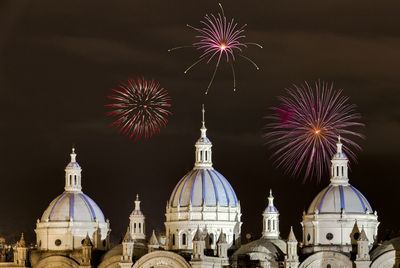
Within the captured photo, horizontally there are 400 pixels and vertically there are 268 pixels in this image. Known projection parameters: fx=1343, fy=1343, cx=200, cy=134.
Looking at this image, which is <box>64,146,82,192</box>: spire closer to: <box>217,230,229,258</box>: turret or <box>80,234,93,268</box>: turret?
<box>80,234,93,268</box>: turret

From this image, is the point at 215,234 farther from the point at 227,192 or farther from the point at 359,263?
the point at 359,263

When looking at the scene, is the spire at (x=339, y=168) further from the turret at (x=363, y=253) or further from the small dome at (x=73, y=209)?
the small dome at (x=73, y=209)

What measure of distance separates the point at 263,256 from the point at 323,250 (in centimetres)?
547

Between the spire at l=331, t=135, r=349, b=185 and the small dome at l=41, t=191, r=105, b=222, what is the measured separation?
23.3 metres

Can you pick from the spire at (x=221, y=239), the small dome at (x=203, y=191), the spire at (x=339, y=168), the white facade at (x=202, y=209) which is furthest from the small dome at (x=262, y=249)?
the spire at (x=339, y=168)

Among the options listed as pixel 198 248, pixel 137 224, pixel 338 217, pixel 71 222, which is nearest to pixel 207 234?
pixel 198 248

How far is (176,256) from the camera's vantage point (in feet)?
379

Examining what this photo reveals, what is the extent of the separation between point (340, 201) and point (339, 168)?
3097mm

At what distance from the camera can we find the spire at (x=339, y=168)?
120 m

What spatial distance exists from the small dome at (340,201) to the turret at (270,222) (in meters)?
4.59

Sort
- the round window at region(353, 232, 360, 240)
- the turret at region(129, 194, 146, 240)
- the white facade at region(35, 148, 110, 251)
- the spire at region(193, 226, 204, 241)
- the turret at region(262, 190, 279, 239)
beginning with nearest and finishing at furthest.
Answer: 1. the spire at region(193, 226, 204, 241)
2. the round window at region(353, 232, 360, 240)
3. the turret at region(262, 190, 279, 239)
4. the white facade at region(35, 148, 110, 251)
5. the turret at region(129, 194, 146, 240)

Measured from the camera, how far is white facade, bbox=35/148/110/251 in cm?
12700

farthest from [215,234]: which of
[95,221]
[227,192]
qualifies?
[95,221]

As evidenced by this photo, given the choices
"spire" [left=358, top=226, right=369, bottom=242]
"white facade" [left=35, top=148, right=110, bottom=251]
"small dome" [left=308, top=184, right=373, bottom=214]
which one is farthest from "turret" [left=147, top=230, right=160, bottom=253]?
"spire" [left=358, top=226, right=369, bottom=242]
